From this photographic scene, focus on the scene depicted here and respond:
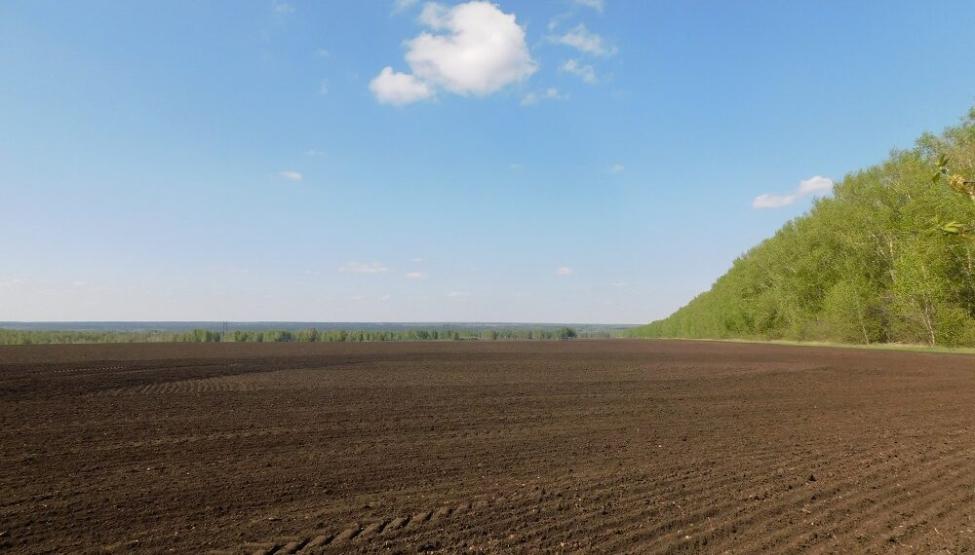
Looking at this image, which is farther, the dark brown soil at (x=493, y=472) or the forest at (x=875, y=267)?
the forest at (x=875, y=267)

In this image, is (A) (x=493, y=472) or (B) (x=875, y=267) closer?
(A) (x=493, y=472)

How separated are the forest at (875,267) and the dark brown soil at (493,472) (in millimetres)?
17790

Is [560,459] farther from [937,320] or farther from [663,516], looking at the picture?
[937,320]

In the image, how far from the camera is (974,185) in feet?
7.06

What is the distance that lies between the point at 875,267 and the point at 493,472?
51.1 meters

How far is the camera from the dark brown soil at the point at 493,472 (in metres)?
6.16

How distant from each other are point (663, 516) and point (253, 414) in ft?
38.0

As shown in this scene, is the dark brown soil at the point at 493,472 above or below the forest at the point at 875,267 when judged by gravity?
below

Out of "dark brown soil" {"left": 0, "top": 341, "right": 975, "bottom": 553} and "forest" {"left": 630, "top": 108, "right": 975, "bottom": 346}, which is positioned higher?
"forest" {"left": 630, "top": 108, "right": 975, "bottom": 346}

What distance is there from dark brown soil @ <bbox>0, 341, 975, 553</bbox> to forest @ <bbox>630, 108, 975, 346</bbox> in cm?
1779

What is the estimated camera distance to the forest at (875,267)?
36.1m

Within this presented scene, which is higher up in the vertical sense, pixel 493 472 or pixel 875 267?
pixel 875 267

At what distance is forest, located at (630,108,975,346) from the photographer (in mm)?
36125

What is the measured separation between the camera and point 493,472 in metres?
8.81
